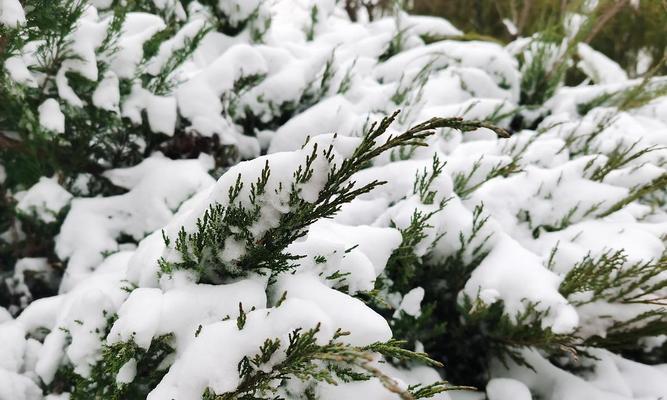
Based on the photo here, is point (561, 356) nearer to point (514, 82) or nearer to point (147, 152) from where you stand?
point (514, 82)

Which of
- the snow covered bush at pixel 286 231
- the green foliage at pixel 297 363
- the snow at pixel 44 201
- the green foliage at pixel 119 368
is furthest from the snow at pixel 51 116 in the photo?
the green foliage at pixel 297 363

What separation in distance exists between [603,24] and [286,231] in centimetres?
318

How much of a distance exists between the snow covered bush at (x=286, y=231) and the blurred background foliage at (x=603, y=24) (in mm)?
1233

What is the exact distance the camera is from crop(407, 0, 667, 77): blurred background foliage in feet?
11.7

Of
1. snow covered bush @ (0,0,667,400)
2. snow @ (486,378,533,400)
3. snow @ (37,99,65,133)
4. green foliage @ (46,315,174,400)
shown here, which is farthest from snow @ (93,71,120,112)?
snow @ (486,378,533,400)

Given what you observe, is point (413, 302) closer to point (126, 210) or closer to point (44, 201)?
point (126, 210)

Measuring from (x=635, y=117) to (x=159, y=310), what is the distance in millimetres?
2835

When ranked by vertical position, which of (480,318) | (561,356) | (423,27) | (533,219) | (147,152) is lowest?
(561,356)

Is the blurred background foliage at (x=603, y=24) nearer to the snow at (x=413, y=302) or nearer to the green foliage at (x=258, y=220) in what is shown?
the snow at (x=413, y=302)

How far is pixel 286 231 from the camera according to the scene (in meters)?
1.07

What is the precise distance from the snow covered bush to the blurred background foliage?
1.23m

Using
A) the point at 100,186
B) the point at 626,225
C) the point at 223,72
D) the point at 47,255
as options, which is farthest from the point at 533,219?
the point at 47,255

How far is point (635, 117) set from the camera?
270 centimetres

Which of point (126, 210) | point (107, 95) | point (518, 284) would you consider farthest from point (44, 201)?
point (518, 284)
